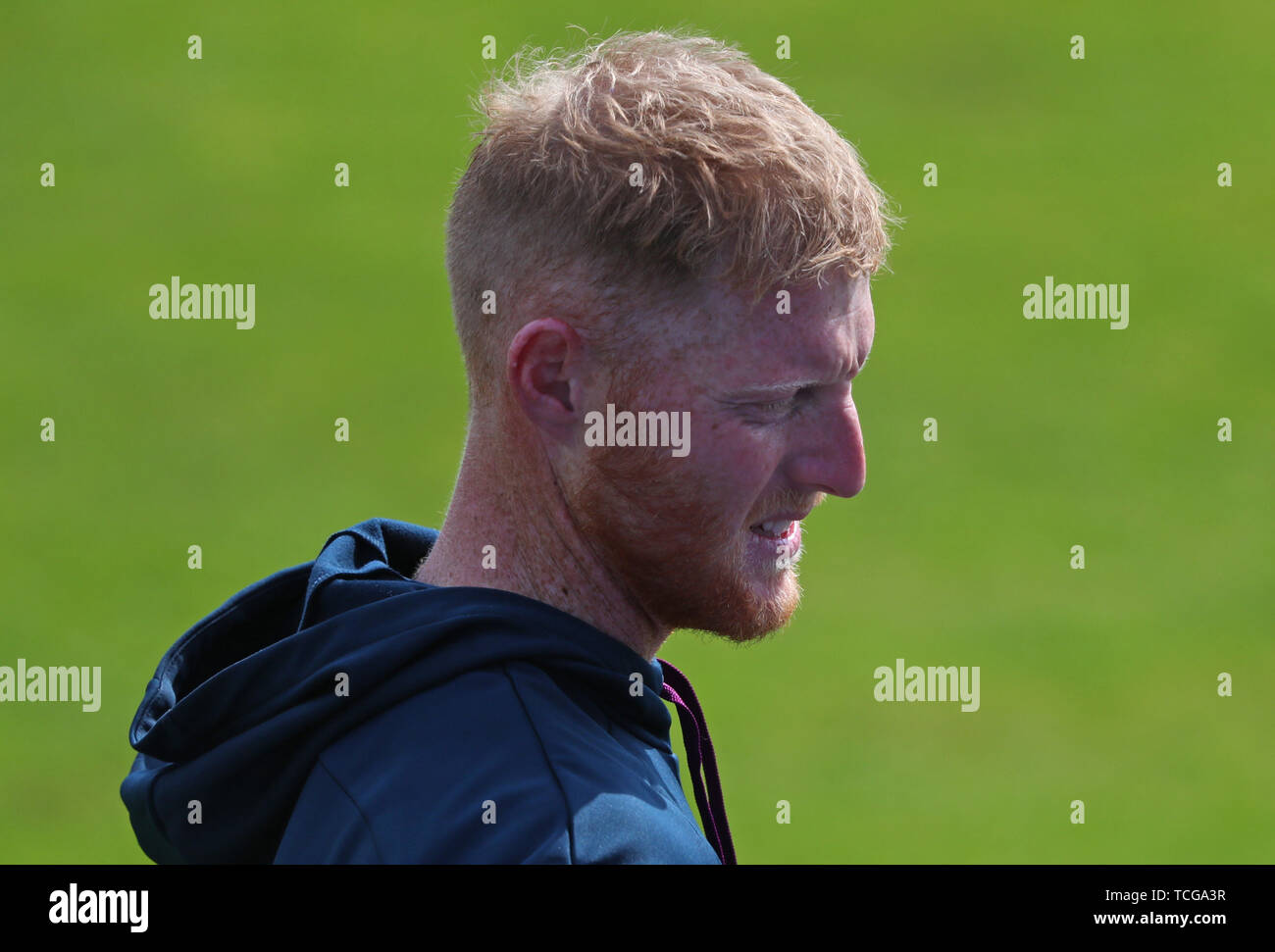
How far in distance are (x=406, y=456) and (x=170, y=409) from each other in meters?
2.52

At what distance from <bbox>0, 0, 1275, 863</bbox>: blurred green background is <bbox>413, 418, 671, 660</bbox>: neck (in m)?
9.56

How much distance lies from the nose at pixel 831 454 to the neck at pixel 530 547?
1.52 ft

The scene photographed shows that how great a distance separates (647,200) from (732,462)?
0.54 meters

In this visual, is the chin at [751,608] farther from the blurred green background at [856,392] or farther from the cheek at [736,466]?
the blurred green background at [856,392]

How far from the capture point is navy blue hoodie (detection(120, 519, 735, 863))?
3.10 m

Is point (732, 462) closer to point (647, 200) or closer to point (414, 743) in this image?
point (647, 200)

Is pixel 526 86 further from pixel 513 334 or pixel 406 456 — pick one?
pixel 406 456

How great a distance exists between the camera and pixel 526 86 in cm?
387

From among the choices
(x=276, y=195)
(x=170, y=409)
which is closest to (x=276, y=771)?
(x=170, y=409)

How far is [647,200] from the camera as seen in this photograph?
3.41 meters

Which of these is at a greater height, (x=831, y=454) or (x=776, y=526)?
(x=831, y=454)

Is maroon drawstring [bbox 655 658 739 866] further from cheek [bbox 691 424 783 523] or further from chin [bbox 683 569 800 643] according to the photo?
cheek [bbox 691 424 783 523]

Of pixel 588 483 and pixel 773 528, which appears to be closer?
pixel 588 483

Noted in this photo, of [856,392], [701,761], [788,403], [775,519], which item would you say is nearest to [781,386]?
[788,403]
